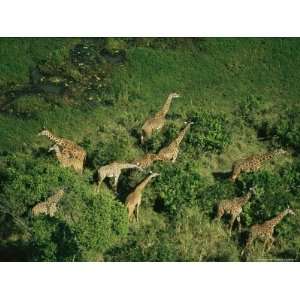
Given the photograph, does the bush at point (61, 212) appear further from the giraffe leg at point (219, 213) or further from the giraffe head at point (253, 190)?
the giraffe head at point (253, 190)

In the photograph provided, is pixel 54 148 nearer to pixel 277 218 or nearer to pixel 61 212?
pixel 61 212

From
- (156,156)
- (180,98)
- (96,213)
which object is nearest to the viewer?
(96,213)

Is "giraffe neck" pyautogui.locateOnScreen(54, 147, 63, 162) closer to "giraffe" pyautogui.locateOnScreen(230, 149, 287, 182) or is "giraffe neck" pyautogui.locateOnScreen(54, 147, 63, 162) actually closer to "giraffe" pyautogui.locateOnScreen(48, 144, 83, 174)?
"giraffe" pyautogui.locateOnScreen(48, 144, 83, 174)

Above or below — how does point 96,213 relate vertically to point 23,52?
below

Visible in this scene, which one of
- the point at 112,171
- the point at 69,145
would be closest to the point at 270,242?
the point at 112,171

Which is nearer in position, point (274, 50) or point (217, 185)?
point (217, 185)

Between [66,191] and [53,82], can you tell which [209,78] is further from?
[66,191]

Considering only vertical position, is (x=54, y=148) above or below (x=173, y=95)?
below

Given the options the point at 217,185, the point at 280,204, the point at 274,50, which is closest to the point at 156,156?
the point at 217,185
